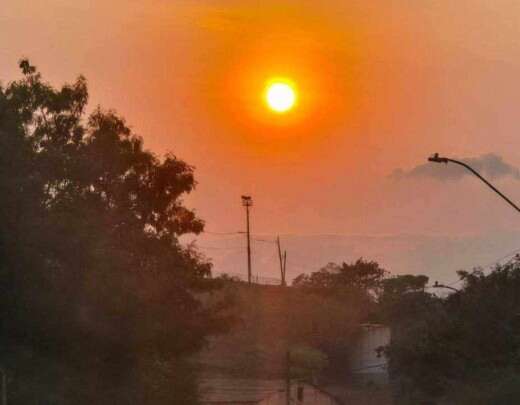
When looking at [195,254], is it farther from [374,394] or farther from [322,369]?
[322,369]

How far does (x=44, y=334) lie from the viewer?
122 ft

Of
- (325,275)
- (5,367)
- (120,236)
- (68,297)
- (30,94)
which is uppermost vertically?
(325,275)

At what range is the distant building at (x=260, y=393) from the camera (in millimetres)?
85688

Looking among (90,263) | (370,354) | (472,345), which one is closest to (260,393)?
(370,354)

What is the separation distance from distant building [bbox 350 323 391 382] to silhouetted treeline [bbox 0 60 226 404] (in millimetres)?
44691

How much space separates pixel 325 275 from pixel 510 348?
9359 centimetres

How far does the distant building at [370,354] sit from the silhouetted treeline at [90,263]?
44.7 metres

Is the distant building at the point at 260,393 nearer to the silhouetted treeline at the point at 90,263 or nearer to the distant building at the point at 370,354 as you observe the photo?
the distant building at the point at 370,354

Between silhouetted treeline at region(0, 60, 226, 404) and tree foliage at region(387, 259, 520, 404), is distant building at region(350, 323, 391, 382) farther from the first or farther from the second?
silhouetted treeline at region(0, 60, 226, 404)

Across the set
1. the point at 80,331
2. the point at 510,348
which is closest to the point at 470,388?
the point at 510,348

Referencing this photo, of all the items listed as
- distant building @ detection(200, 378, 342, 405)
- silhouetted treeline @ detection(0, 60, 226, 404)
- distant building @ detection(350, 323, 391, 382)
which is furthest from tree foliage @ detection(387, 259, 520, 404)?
distant building @ detection(350, 323, 391, 382)

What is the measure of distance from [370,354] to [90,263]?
71.8 m

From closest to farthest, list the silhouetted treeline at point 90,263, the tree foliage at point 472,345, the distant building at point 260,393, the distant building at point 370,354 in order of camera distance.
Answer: the silhouetted treeline at point 90,263
the tree foliage at point 472,345
the distant building at point 260,393
the distant building at point 370,354

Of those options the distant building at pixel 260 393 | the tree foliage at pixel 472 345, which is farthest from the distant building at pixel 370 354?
the tree foliage at pixel 472 345
